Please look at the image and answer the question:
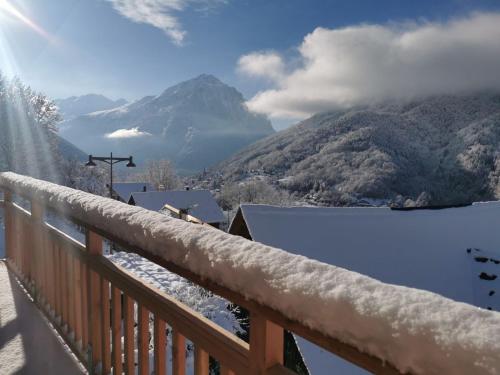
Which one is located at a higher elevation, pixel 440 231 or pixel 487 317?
pixel 487 317

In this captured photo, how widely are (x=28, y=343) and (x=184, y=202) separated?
89.1 ft

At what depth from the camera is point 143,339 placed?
1495 mm

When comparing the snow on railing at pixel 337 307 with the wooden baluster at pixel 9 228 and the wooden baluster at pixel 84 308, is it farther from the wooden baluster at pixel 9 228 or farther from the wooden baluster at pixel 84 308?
the wooden baluster at pixel 9 228

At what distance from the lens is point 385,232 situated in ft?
28.9

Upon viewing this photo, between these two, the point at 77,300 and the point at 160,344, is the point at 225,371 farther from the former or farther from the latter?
the point at 77,300

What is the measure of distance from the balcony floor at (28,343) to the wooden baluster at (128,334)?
0.59m

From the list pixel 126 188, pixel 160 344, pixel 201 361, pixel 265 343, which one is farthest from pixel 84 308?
pixel 126 188

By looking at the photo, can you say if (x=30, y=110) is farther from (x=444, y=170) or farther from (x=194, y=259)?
(x=444, y=170)

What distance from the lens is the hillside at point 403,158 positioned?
8069 cm

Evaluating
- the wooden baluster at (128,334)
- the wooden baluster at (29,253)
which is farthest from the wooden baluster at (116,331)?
the wooden baluster at (29,253)

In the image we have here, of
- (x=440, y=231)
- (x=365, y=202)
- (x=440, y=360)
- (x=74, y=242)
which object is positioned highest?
(x=440, y=360)

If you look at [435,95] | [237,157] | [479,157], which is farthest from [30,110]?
[435,95]

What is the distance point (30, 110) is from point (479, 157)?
87579mm

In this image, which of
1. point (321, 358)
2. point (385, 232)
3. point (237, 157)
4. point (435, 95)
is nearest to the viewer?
point (321, 358)
